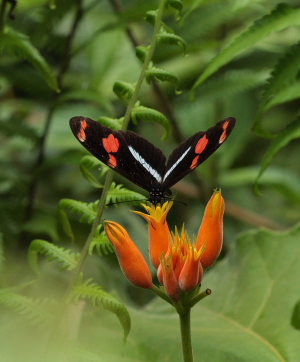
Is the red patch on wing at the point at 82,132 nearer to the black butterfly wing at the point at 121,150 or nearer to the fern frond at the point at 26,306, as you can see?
the black butterfly wing at the point at 121,150

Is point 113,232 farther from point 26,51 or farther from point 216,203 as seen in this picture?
point 26,51

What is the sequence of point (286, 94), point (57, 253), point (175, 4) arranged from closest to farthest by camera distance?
point (57, 253) < point (175, 4) < point (286, 94)

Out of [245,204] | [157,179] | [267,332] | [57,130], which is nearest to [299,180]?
[245,204]

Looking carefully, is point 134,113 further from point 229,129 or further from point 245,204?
point 245,204

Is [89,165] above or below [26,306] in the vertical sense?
above

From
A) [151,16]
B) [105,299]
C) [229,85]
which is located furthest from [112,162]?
[229,85]

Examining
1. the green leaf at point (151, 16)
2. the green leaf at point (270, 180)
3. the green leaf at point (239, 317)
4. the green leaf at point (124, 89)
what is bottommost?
the green leaf at point (270, 180)

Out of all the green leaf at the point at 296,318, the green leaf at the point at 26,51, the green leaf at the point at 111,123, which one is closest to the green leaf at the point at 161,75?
the green leaf at the point at 111,123
